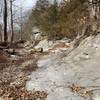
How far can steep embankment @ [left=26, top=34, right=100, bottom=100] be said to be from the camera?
26.7 ft

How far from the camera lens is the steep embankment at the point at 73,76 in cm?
814

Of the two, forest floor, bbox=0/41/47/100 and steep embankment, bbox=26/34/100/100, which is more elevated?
steep embankment, bbox=26/34/100/100

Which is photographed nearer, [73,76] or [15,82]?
[15,82]

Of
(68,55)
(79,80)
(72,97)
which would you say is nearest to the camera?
(72,97)

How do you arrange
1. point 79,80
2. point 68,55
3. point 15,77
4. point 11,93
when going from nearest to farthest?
point 11,93 < point 79,80 < point 15,77 < point 68,55

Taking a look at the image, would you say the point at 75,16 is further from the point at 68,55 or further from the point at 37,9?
the point at 37,9

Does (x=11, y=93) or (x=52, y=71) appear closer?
(x=11, y=93)

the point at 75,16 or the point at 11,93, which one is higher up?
the point at 75,16

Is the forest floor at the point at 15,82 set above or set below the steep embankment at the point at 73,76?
below

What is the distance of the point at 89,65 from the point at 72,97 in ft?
10.8

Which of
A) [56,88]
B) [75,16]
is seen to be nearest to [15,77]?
[56,88]

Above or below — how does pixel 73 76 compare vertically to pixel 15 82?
above

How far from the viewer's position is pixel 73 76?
9.87m

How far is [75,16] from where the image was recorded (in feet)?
68.8
